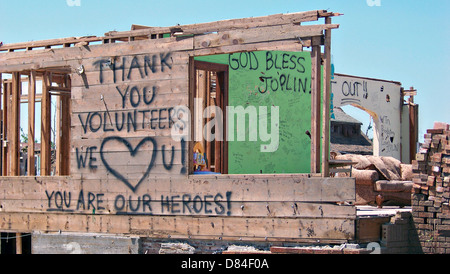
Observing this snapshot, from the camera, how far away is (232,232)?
9.98 metres

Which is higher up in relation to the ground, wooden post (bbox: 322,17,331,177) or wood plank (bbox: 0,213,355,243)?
wooden post (bbox: 322,17,331,177)

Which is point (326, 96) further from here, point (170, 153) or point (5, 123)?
point (5, 123)

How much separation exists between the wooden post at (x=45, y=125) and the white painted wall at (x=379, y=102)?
12794 mm

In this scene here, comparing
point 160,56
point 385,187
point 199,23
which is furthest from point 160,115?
point 385,187

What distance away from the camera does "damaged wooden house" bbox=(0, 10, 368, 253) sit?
9.61 meters

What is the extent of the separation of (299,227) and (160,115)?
10.3 feet

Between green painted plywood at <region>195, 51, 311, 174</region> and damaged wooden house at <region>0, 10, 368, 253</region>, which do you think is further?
green painted plywood at <region>195, 51, 311, 174</region>

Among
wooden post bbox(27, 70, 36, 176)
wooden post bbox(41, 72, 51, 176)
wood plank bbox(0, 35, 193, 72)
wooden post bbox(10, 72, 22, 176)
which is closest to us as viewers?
wood plank bbox(0, 35, 193, 72)

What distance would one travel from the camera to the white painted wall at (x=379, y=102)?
2269 cm

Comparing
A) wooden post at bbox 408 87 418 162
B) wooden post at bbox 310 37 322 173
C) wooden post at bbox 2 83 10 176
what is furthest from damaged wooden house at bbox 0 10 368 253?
wooden post at bbox 408 87 418 162

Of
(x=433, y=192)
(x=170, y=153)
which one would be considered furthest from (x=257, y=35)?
(x=433, y=192)

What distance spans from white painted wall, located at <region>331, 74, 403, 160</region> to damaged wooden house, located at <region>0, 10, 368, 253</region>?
10243 millimetres

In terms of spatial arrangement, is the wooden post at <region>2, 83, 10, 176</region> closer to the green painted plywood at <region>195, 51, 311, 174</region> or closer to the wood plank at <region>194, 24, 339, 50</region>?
the green painted plywood at <region>195, 51, 311, 174</region>
